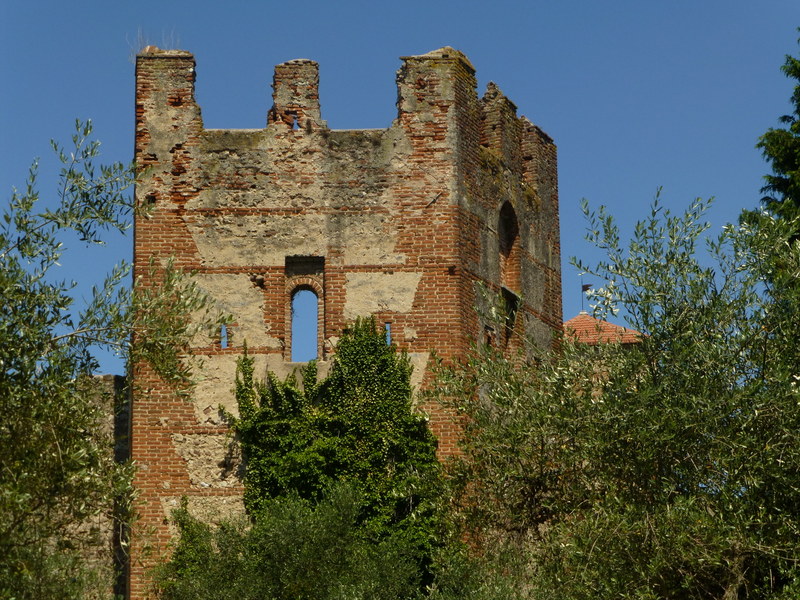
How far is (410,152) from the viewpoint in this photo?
22.9 metres

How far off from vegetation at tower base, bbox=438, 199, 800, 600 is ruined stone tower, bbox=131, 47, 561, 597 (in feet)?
16.4

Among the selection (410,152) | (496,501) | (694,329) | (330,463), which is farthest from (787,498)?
(410,152)

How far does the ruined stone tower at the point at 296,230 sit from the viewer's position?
21766 mm

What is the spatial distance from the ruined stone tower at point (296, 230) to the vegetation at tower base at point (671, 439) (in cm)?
500

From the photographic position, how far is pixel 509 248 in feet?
80.1

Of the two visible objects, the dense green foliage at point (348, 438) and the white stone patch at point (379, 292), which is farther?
the white stone patch at point (379, 292)

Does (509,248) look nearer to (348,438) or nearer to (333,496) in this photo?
(348,438)

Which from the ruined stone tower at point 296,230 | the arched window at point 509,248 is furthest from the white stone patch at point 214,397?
the arched window at point 509,248

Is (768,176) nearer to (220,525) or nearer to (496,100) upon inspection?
(496,100)

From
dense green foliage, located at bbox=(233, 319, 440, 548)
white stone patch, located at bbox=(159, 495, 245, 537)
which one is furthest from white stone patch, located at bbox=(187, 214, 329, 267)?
white stone patch, located at bbox=(159, 495, 245, 537)

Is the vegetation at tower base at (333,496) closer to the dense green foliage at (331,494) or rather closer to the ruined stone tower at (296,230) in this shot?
the dense green foliage at (331,494)

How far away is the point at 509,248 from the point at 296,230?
147 inches

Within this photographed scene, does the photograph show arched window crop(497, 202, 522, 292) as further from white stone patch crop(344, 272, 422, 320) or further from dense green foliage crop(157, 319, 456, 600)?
dense green foliage crop(157, 319, 456, 600)

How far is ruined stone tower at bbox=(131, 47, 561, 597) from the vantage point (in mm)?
21766
